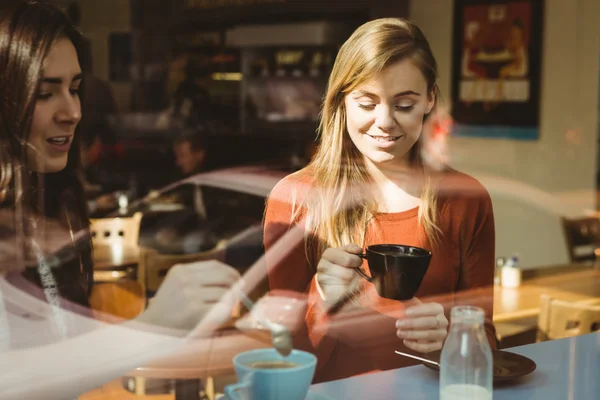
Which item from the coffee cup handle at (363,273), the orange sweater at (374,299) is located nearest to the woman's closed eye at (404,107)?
the orange sweater at (374,299)

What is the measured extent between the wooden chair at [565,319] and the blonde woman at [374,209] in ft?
2.18

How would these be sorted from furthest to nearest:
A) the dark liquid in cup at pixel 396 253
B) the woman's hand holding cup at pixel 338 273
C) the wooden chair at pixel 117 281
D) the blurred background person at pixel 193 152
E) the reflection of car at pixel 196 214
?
the blurred background person at pixel 193 152
the reflection of car at pixel 196 214
the wooden chair at pixel 117 281
the woman's hand holding cup at pixel 338 273
the dark liquid in cup at pixel 396 253

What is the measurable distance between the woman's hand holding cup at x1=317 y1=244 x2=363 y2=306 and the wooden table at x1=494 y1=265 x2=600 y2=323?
83 cm

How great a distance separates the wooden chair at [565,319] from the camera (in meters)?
2.31

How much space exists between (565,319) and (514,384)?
114cm

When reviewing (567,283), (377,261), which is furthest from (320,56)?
(567,283)

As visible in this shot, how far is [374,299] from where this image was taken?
1616 millimetres

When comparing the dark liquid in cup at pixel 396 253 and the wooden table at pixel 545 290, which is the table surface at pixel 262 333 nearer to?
the wooden table at pixel 545 290

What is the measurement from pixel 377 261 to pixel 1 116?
81 cm

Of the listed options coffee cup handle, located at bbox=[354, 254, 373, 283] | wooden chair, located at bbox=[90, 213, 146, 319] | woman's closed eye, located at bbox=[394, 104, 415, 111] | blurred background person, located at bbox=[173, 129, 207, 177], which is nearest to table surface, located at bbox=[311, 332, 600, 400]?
coffee cup handle, located at bbox=[354, 254, 373, 283]

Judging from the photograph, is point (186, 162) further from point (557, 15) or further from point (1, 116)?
point (1, 116)

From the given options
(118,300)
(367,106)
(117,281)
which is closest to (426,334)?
(367,106)

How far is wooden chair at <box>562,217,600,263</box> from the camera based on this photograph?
3.88 meters

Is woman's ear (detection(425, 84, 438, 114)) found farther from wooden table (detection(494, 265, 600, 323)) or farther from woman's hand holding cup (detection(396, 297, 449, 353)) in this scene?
wooden table (detection(494, 265, 600, 323))
